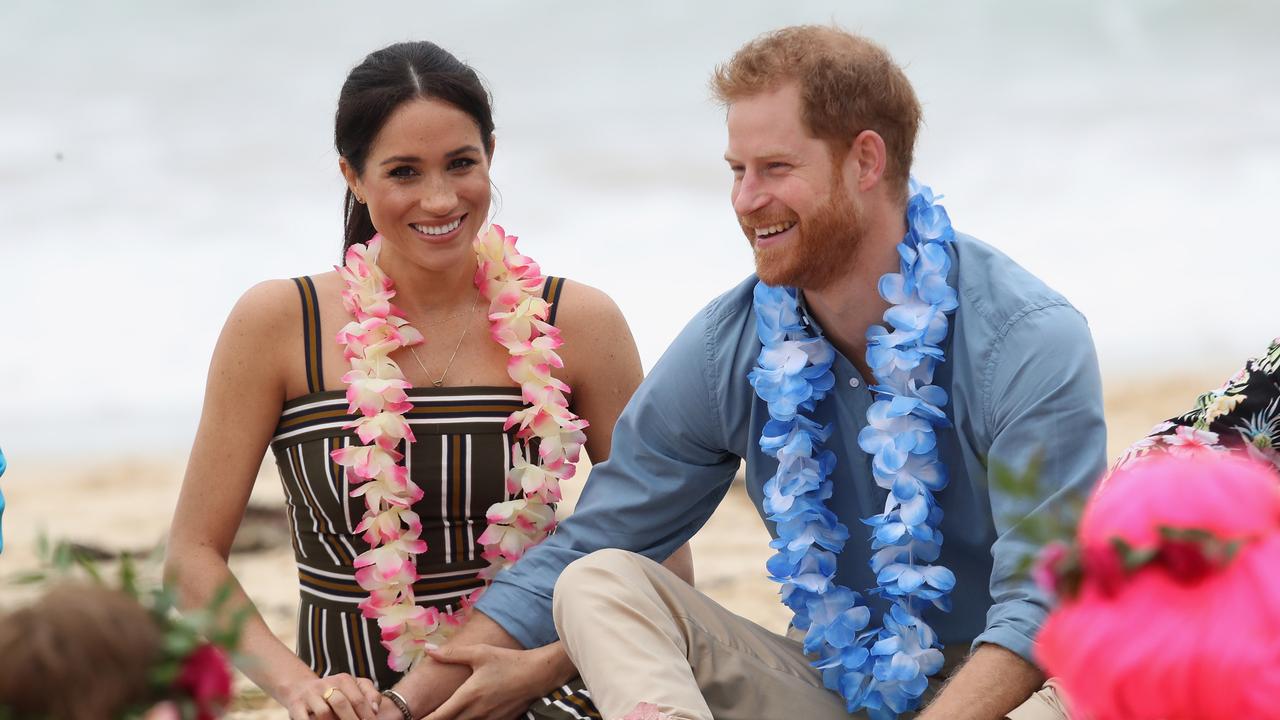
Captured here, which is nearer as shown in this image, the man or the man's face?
the man

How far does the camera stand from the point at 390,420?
3463 millimetres

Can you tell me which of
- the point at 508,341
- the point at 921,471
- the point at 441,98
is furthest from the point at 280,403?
the point at 921,471

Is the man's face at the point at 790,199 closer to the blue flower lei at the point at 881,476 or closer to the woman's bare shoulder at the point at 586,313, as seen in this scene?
the blue flower lei at the point at 881,476

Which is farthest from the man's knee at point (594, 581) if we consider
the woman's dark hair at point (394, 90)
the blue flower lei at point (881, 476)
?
the woman's dark hair at point (394, 90)

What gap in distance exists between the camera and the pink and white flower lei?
3.45 metres

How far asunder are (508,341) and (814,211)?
92 cm

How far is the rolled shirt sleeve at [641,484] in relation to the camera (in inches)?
131

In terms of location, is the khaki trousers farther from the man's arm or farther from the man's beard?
the man's beard

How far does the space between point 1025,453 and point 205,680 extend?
6.01 feet

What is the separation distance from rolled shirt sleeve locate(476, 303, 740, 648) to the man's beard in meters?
0.31

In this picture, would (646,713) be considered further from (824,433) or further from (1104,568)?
(1104,568)

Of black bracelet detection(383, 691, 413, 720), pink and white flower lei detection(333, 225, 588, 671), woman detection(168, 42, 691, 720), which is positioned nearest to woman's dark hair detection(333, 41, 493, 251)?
woman detection(168, 42, 691, 720)

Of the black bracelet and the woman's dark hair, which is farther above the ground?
the woman's dark hair

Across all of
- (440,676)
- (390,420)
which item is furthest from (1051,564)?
(390,420)
